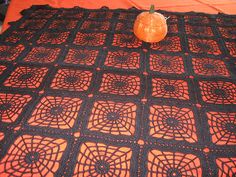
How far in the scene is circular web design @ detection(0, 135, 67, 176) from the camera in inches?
29.3

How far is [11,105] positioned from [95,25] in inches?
32.3

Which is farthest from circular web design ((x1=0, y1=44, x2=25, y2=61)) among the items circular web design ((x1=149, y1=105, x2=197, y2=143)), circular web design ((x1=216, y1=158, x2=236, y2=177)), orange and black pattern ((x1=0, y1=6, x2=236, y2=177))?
circular web design ((x1=216, y1=158, x2=236, y2=177))

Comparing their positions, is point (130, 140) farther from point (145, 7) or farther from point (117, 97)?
point (145, 7)

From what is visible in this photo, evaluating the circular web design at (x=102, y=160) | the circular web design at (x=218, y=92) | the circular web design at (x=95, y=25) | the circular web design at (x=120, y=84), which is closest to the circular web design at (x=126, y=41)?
the circular web design at (x=95, y=25)

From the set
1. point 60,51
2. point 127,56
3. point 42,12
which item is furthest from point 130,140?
point 42,12

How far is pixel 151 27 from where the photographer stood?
1279 millimetres

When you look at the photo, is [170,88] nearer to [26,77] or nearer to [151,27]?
[151,27]

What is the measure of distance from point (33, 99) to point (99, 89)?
0.29m

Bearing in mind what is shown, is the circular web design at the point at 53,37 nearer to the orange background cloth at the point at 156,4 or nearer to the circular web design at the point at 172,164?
the orange background cloth at the point at 156,4

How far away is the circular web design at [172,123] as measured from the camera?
85cm

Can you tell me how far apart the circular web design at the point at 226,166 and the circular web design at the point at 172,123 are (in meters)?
0.11

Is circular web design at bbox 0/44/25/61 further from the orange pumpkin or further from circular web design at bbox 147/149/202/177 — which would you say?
circular web design at bbox 147/149/202/177

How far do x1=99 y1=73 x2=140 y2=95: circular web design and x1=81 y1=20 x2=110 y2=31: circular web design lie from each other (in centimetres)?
52

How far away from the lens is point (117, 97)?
997 millimetres
